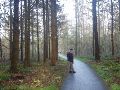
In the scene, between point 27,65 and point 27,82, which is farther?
point 27,65

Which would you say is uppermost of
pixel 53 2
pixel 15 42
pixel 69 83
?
pixel 53 2

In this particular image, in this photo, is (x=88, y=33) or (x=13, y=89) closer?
(x=13, y=89)

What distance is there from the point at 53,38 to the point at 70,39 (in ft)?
166

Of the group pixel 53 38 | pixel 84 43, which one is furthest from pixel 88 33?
pixel 53 38

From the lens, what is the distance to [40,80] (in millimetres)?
17047

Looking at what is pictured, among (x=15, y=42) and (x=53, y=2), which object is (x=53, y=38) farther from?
(x=15, y=42)

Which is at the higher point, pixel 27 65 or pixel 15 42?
pixel 15 42

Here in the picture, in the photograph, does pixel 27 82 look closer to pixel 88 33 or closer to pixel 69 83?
pixel 69 83

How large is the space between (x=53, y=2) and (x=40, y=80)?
11841 millimetres

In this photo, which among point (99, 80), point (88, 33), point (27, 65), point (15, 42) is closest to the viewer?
point (99, 80)

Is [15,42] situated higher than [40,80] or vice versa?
[15,42]

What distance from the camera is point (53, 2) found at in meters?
27.0

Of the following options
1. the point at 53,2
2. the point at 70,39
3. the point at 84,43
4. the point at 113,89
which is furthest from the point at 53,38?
the point at 84,43

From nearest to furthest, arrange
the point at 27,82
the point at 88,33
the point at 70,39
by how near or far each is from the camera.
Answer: the point at 27,82
the point at 70,39
the point at 88,33
